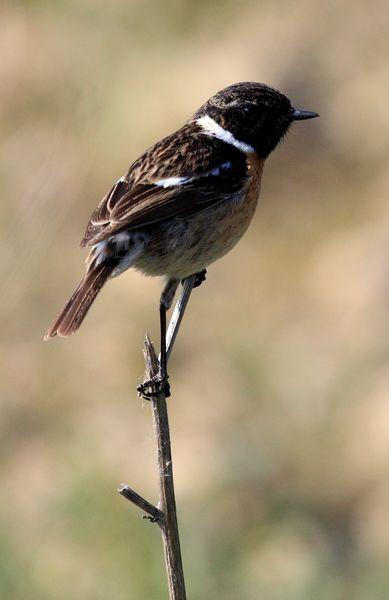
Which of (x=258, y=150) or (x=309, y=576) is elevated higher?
(x=258, y=150)

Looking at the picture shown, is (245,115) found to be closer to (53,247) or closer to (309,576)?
(309,576)

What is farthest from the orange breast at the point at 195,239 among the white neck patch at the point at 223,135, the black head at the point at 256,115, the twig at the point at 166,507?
the twig at the point at 166,507

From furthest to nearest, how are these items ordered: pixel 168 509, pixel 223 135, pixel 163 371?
pixel 223 135, pixel 163 371, pixel 168 509

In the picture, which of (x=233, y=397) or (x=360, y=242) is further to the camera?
(x=360, y=242)

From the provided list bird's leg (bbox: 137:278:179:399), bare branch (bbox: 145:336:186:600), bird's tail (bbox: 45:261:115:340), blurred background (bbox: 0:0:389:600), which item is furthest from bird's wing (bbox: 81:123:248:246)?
bare branch (bbox: 145:336:186:600)

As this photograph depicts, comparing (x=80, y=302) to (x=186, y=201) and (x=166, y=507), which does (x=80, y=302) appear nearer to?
(x=186, y=201)

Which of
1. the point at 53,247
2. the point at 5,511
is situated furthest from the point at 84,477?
the point at 53,247

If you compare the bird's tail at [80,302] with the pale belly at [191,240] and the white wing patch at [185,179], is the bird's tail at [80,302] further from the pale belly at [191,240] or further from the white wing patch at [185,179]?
the white wing patch at [185,179]

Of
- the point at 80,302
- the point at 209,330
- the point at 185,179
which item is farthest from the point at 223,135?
the point at 209,330
